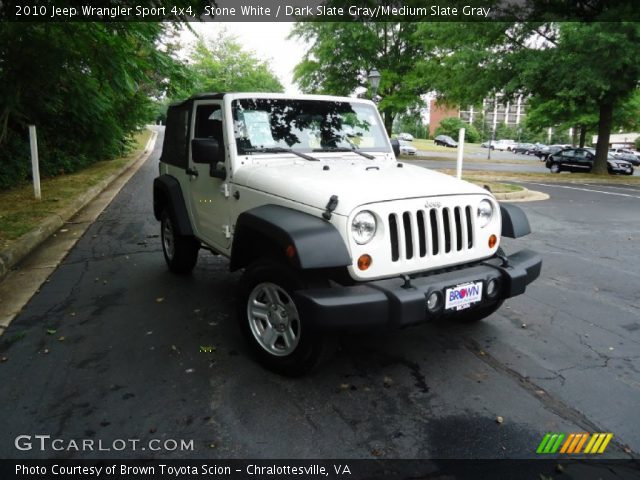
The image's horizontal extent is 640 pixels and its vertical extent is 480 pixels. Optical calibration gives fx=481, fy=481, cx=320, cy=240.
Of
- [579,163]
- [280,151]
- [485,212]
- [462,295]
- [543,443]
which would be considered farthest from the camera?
[579,163]

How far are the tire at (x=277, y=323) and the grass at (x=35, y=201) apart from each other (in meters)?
4.37

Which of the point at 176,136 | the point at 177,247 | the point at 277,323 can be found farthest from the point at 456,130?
the point at 277,323

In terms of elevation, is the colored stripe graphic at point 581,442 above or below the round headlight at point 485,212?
below

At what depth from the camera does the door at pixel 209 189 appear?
13.3ft

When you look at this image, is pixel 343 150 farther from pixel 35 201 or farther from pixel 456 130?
pixel 456 130

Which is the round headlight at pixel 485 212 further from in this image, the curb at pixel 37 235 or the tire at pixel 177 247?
the curb at pixel 37 235

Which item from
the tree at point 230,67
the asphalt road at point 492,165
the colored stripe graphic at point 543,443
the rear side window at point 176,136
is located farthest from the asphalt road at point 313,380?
the tree at point 230,67

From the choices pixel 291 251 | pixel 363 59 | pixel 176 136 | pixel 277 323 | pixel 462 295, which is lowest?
pixel 277 323

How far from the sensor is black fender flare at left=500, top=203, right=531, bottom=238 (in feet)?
11.8

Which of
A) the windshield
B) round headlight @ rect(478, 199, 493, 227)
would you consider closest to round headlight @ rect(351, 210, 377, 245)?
round headlight @ rect(478, 199, 493, 227)

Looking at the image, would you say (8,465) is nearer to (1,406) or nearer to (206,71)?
(1,406)

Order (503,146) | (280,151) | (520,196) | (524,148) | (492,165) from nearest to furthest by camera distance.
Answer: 1. (280,151)
2. (520,196)
3. (492,165)
4. (524,148)
5. (503,146)

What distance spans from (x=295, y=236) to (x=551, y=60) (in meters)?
18.9

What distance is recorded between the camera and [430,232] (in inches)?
121
